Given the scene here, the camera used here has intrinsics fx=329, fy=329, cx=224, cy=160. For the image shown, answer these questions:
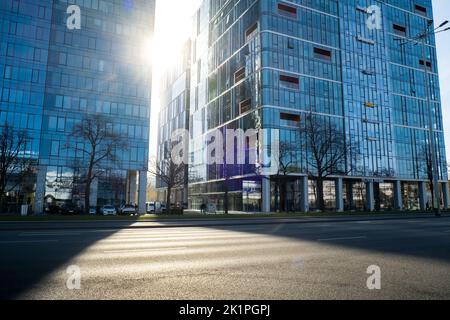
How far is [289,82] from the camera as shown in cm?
5538

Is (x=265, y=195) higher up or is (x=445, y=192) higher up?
(x=445, y=192)

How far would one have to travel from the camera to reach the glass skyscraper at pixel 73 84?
47.3 metres

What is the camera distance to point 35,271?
22.0 ft

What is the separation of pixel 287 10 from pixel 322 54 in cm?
998

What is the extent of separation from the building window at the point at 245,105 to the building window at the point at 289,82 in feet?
21.2

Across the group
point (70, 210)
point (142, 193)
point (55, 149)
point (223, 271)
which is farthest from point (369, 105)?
point (223, 271)

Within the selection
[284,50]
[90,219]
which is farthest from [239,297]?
[284,50]

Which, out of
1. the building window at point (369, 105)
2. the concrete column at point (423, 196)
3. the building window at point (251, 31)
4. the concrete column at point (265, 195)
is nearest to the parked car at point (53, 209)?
the concrete column at point (265, 195)

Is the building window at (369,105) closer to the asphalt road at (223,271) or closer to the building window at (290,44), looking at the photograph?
the building window at (290,44)

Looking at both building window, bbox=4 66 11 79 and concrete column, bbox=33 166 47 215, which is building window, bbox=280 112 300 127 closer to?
concrete column, bbox=33 166 47 215

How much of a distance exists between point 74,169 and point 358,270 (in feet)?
160

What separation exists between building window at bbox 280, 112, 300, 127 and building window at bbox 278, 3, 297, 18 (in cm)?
1778

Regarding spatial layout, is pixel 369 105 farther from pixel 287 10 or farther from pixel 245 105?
pixel 245 105
